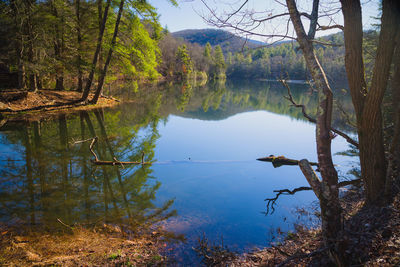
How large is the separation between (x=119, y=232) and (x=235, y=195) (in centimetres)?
341

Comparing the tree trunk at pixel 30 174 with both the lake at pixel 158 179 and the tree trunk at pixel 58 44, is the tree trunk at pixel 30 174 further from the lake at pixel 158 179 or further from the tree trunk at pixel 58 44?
the tree trunk at pixel 58 44

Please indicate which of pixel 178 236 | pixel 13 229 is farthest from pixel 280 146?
pixel 13 229

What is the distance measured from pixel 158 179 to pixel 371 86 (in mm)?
5956

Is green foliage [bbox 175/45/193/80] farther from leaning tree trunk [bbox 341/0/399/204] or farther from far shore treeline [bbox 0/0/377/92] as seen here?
leaning tree trunk [bbox 341/0/399/204]

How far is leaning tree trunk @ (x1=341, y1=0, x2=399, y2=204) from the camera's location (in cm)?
371

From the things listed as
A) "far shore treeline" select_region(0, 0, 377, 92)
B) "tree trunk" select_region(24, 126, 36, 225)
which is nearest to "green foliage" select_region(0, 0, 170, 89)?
"far shore treeline" select_region(0, 0, 377, 92)

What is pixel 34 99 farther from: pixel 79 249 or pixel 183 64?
pixel 183 64

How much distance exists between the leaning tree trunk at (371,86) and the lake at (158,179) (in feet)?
6.03

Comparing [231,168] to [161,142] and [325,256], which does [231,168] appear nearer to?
[161,142]

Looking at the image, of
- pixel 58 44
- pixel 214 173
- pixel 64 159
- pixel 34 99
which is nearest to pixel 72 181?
pixel 64 159

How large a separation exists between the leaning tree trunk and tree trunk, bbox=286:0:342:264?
79 centimetres

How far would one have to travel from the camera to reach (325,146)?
3578mm

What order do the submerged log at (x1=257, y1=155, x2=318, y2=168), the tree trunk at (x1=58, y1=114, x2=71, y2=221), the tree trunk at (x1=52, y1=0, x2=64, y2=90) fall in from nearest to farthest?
the tree trunk at (x1=58, y1=114, x2=71, y2=221)
the submerged log at (x1=257, y1=155, x2=318, y2=168)
the tree trunk at (x1=52, y1=0, x2=64, y2=90)

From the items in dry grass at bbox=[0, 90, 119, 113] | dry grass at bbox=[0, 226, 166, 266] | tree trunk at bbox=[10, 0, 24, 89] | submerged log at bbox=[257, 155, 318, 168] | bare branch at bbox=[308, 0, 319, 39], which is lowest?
dry grass at bbox=[0, 226, 166, 266]
